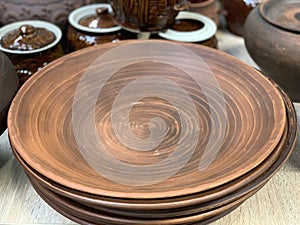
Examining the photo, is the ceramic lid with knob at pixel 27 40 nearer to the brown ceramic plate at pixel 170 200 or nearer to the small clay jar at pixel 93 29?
the small clay jar at pixel 93 29

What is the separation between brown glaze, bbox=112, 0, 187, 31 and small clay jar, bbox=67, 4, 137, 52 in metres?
0.05

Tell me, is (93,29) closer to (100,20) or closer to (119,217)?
(100,20)

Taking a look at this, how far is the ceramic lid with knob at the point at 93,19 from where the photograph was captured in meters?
1.08

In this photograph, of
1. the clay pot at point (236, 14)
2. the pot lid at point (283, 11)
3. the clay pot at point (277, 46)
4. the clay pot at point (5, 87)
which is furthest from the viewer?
the clay pot at point (236, 14)

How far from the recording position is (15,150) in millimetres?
615

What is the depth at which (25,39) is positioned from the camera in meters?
0.99

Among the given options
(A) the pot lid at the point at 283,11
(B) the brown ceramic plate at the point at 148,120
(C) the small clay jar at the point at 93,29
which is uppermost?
(A) the pot lid at the point at 283,11

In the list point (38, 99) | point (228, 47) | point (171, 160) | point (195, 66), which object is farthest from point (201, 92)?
point (228, 47)

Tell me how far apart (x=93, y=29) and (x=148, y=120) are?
0.40 m

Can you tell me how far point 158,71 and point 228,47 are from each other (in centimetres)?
45

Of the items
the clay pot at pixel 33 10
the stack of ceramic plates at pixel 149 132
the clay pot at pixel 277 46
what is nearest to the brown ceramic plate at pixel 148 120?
the stack of ceramic plates at pixel 149 132

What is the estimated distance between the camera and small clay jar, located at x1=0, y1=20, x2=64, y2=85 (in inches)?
38.6

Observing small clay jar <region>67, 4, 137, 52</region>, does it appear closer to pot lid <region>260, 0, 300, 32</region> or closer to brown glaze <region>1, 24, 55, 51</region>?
brown glaze <region>1, 24, 55, 51</region>

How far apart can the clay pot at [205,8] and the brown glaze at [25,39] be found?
0.48 metres
